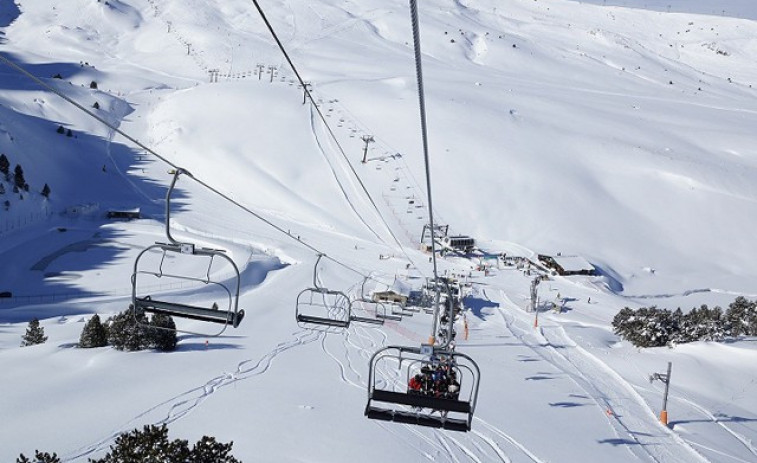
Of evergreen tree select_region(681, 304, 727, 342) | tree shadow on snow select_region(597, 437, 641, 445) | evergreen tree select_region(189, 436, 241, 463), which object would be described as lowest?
tree shadow on snow select_region(597, 437, 641, 445)

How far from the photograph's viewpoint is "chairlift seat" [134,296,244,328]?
653cm

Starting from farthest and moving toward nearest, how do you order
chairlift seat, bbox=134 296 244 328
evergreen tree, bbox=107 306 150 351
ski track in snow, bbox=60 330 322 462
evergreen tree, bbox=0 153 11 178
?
1. evergreen tree, bbox=0 153 11 178
2. evergreen tree, bbox=107 306 150 351
3. ski track in snow, bbox=60 330 322 462
4. chairlift seat, bbox=134 296 244 328

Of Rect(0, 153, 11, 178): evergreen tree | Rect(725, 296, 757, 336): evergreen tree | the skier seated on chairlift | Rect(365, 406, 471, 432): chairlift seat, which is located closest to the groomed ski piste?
Rect(0, 153, 11, 178): evergreen tree

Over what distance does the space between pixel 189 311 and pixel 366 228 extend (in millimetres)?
37231

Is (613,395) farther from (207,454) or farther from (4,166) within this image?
(4,166)

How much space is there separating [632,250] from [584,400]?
96.8ft

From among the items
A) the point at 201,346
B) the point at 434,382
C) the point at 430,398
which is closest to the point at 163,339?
the point at 201,346

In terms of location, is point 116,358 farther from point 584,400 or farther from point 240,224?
point 240,224

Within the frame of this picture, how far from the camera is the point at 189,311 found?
6.55 metres

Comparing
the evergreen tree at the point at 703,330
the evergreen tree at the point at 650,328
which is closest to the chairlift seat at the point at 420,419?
the evergreen tree at the point at 650,328

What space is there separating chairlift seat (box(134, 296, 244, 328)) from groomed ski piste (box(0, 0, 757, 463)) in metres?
5.74

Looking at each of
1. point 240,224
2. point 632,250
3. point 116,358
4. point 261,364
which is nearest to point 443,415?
point 261,364

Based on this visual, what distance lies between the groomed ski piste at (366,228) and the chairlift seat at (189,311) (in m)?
5.74

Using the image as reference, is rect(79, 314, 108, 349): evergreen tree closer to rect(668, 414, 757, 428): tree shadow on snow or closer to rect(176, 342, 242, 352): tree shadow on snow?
rect(176, 342, 242, 352): tree shadow on snow
